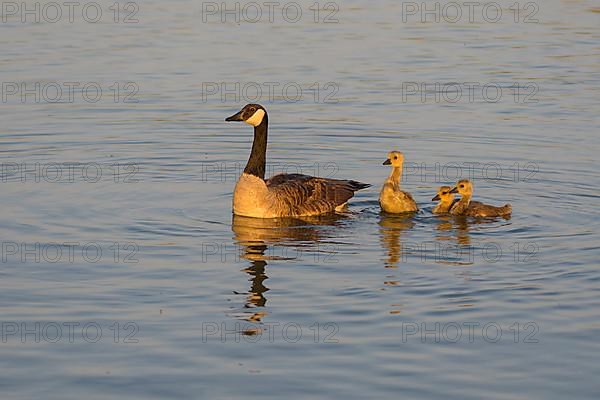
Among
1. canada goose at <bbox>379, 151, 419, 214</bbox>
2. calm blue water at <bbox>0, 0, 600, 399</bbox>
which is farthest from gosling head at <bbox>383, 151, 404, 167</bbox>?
calm blue water at <bbox>0, 0, 600, 399</bbox>

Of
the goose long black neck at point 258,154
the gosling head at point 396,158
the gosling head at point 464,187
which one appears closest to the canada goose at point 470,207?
the gosling head at point 464,187

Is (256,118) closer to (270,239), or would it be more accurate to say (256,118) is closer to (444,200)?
(270,239)

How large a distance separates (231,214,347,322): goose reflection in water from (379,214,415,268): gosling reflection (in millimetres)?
681

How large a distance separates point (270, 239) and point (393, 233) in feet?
5.14

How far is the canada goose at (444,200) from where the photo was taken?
15.8 m

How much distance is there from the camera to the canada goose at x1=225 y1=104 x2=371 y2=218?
15.7 m

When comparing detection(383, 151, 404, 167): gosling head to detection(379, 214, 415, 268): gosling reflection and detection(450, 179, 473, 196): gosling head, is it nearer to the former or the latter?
detection(379, 214, 415, 268): gosling reflection

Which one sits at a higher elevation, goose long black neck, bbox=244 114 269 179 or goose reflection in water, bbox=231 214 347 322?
goose long black neck, bbox=244 114 269 179

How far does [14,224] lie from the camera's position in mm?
14695

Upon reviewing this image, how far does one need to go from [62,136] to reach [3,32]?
9.87 meters

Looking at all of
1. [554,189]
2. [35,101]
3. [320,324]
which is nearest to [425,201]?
[554,189]

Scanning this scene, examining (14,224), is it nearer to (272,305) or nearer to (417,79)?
(272,305)

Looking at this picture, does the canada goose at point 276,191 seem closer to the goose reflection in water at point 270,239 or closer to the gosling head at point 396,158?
the goose reflection in water at point 270,239

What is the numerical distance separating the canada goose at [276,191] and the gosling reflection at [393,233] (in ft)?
2.53
